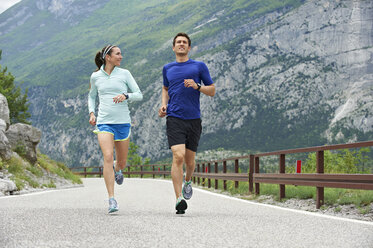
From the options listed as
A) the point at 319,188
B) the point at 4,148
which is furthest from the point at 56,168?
the point at 319,188

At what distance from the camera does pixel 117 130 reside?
7203 millimetres

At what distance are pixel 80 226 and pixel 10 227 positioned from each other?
0.71 meters

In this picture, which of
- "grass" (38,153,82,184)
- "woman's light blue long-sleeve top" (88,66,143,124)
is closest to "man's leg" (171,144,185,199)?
"woman's light blue long-sleeve top" (88,66,143,124)

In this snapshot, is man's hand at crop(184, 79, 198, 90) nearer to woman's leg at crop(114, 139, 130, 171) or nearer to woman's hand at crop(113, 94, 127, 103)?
woman's hand at crop(113, 94, 127, 103)

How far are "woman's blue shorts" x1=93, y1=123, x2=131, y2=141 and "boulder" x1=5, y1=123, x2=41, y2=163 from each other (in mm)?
10971

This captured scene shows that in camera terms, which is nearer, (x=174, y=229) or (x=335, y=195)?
(x=174, y=229)

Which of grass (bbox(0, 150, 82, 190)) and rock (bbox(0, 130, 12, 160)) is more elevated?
rock (bbox(0, 130, 12, 160))

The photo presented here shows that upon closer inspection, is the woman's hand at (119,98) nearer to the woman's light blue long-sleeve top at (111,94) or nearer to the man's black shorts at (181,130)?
the woman's light blue long-sleeve top at (111,94)

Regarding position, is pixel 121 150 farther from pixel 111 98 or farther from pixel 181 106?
pixel 181 106

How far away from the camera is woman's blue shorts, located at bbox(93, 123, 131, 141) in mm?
7078

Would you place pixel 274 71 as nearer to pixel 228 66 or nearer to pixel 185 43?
pixel 228 66

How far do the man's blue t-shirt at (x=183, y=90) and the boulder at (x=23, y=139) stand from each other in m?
11.7

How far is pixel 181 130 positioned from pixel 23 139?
12190 millimetres

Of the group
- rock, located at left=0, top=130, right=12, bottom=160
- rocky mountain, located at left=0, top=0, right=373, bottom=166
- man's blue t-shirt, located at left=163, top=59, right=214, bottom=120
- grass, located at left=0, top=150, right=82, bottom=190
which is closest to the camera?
man's blue t-shirt, located at left=163, top=59, right=214, bottom=120
